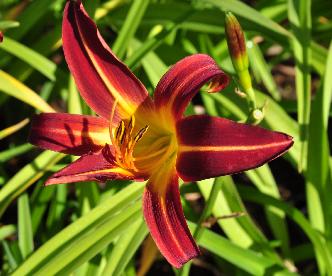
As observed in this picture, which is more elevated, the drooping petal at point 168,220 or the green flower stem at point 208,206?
the drooping petal at point 168,220

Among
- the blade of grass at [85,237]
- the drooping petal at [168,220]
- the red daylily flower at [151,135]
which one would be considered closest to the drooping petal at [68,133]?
the red daylily flower at [151,135]

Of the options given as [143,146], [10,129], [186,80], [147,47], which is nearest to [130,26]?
[147,47]

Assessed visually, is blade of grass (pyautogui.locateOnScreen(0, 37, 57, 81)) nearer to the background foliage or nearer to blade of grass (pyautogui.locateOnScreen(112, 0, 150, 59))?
the background foliage

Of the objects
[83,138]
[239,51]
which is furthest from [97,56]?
[239,51]

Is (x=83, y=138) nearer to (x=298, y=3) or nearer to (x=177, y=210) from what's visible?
(x=177, y=210)

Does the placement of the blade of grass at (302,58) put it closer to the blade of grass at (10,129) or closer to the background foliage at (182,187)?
the background foliage at (182,187)

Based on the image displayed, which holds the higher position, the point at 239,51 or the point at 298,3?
the point at 239,51

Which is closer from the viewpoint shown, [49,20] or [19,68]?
[19,68]

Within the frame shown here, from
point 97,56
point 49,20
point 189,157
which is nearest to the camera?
point 189,157

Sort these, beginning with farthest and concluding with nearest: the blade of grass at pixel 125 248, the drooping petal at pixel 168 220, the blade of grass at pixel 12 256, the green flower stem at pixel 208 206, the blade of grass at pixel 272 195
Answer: the blade of grass at pixel 272 195 < the blade of grass at pixel 12 256 < the blade of grass at pixel 125 248 < the green flower stem at pixel 208 206 < the drooping petal at pixel 168 220
